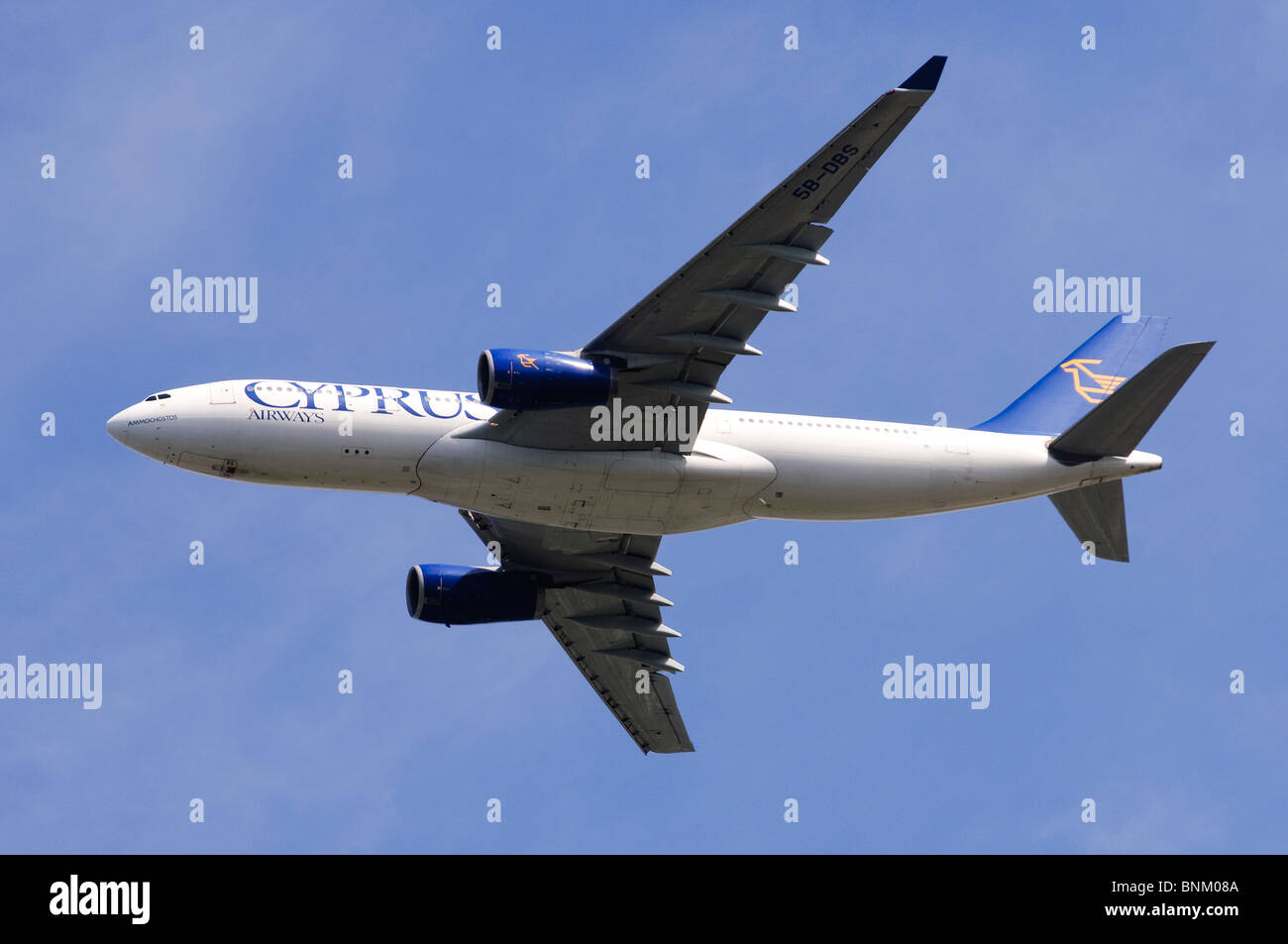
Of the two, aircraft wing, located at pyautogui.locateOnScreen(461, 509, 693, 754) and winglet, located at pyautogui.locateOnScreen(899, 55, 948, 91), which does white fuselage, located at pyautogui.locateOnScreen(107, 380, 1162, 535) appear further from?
winglet, located at pyautogui.locateOnScreen(899, 55, 948, 91)

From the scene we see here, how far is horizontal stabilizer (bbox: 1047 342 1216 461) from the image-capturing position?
159 feet

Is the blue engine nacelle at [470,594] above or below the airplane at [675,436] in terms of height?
below

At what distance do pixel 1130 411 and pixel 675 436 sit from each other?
47.2ft

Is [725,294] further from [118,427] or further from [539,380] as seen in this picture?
[118,427]

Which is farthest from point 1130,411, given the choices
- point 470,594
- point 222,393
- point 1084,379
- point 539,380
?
point 222,393

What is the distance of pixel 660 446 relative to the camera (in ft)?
157

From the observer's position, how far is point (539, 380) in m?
45.3

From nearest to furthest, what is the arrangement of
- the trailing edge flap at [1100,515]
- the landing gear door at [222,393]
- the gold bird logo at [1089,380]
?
the landing gear door at [222,393] < the trailing edge flap at [1100,515] < the gold bird logo at [1089,380]

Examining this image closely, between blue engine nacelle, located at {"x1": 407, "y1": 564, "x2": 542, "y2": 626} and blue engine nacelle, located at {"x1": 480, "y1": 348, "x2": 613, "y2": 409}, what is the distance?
1024 cm

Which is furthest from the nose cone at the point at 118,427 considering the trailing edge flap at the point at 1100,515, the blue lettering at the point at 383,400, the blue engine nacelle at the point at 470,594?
the trailing edge flap at the point at 1100,515

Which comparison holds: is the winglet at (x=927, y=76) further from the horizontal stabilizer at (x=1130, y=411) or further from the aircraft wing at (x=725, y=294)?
the horizontal stabilizer at (x=1130, y=411)

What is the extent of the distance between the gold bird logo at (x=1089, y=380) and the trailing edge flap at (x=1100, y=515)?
458 cm

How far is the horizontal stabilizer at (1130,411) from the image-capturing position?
48469 mm

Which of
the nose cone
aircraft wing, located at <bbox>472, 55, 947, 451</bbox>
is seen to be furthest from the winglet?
the nose cone
